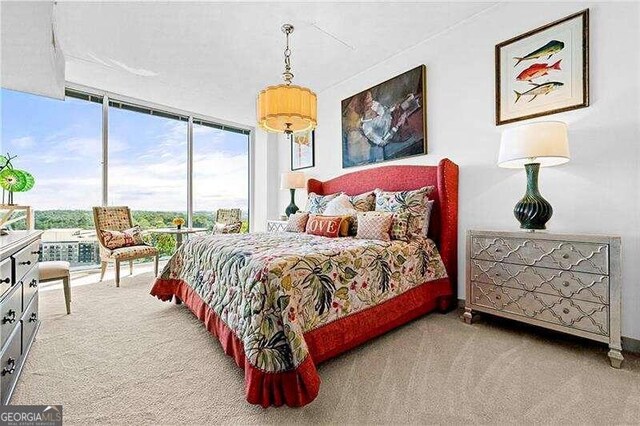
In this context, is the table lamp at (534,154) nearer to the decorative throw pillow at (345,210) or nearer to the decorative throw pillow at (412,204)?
the decorative throw pillow at (412,204)

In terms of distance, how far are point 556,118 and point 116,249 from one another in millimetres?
4719

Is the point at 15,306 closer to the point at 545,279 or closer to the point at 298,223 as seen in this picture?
the point at 298,223

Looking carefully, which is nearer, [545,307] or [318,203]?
[545,307]

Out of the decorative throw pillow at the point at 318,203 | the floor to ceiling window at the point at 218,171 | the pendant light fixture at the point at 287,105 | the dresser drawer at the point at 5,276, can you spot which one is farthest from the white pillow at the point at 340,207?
the floor to ceiling window at the point at 218,171

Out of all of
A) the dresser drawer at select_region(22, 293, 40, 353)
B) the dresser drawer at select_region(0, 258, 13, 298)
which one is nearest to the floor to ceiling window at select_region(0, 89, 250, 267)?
the dresser drawer at select_region(22, 293, 40, 353)

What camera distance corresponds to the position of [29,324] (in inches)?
70.6

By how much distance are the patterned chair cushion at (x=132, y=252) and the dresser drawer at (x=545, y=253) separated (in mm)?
3712

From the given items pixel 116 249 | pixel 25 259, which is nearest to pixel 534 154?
pixel 25 259

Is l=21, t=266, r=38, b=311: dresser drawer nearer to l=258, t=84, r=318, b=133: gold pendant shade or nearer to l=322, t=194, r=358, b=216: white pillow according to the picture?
l=258, t=84, r=318, b=133: gold pendant shade

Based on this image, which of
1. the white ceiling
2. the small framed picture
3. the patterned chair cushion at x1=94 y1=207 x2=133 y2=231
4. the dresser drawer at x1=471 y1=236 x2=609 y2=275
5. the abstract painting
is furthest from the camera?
the small framed picture

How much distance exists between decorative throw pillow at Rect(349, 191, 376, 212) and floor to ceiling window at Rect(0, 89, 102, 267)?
3897mm

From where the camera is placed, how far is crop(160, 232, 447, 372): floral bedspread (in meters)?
1.41

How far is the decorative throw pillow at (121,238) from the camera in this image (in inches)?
142

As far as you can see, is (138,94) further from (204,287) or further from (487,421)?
(487,421)
